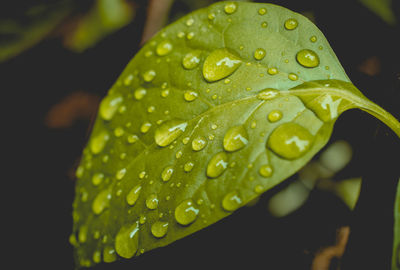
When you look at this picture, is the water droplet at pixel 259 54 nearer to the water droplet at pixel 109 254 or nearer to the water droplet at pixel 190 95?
the water droplet at pixel 190 95

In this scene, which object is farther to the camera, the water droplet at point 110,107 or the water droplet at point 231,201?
the water droplet at point 110,107

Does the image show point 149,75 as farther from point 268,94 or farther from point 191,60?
point 268,94

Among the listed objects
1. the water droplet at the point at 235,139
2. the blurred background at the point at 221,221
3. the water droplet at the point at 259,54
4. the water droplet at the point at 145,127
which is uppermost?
the water droplet at the point at 259,54

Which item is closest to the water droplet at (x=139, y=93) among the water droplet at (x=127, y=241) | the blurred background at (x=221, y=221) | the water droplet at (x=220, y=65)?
the water droplet at (x=220, y=65)

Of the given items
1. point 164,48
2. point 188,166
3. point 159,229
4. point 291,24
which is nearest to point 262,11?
point 291,24

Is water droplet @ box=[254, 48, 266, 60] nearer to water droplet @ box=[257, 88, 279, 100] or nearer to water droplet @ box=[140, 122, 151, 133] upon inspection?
water droplet @ box=[257, 88, 279, 100]

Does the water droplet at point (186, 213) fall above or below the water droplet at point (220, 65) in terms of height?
below

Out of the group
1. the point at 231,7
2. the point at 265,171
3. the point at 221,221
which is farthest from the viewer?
the point at 221,221
